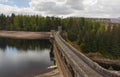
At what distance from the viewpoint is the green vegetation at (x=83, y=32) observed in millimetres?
73062

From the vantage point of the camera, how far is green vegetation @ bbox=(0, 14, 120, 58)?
73.1 m

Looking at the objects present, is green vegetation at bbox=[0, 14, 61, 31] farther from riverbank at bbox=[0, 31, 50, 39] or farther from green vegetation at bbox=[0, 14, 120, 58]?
riverbank at bbox=[0, 31, 50, 39]

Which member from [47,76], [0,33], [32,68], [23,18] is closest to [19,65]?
[32,68]

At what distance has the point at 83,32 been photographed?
88500 millimetres

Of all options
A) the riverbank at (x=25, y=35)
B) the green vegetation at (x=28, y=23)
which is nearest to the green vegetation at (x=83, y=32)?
the green vegetation at (x=28, y=23)

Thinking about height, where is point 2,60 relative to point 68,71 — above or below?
below

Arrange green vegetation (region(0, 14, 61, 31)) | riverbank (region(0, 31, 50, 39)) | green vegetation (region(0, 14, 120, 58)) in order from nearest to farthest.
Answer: green vegetation (region(0, 14, 120, 58)) < riverbank (region(0, 31, 50, 39)) < green vegetation (region(0, 14, 61, 31))

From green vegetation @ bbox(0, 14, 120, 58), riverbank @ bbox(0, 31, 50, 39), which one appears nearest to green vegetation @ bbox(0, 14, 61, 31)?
green vegetation @ bbox(0, 14, 120, 58)

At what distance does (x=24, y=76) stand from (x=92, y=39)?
33.6m

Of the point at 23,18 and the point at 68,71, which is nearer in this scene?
the point at 68,71

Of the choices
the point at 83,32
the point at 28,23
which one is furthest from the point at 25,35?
the point at 83,32

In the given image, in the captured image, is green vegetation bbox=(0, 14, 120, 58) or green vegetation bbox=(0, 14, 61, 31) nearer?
green vegetation bbox=(0, 14, 120, 58)

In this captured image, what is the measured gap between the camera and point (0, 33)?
452 feet

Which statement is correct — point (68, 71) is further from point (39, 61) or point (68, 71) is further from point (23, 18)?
point (23, 18)
